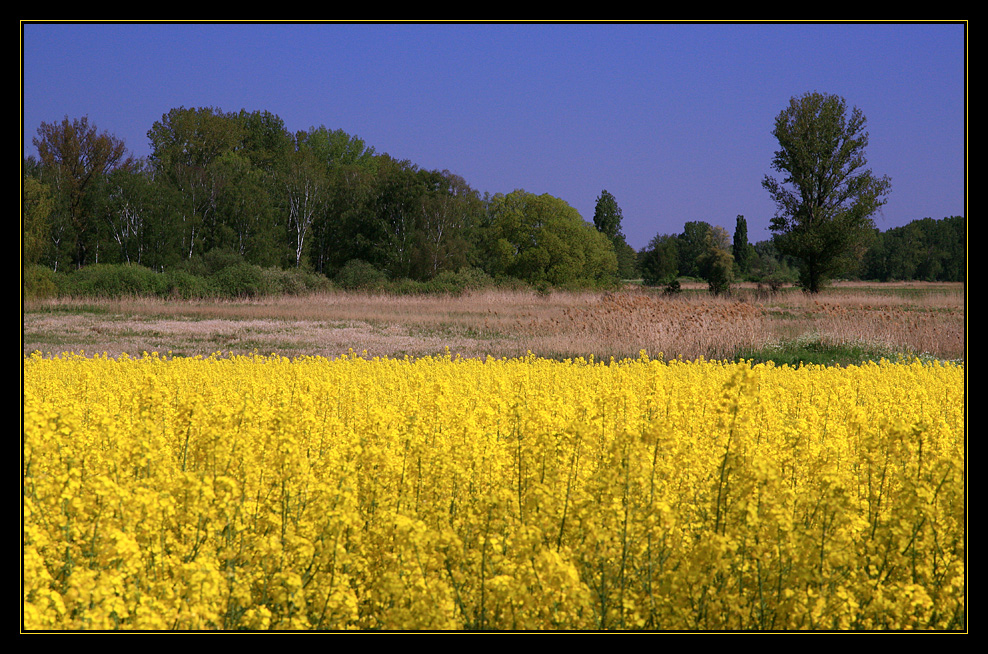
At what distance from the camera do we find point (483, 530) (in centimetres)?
313

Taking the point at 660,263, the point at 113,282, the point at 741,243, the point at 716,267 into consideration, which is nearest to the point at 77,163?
the point at 113,282

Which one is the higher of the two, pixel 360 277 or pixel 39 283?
pixel 360 277

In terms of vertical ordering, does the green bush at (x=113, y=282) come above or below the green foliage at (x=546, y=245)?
below

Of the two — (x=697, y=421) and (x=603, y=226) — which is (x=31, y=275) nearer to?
(x=697, y=421)

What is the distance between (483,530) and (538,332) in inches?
443

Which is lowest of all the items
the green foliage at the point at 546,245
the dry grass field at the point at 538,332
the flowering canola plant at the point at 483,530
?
the flowering canola plant at the point at 483,530

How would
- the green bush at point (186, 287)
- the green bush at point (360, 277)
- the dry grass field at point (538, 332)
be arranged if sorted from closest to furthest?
the dry grass field at point (538, 332)
the green bush at point (186, 287)
the green bush at point (360, 277)

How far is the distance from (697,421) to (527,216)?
111 ft

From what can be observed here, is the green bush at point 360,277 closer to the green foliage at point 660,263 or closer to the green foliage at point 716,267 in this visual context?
the green foliage at point 716,267

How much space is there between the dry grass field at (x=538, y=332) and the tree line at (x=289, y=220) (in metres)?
11.3

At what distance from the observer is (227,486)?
2924 millimetres

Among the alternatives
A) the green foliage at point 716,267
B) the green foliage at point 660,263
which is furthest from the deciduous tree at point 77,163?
the green foliage at point 660,263

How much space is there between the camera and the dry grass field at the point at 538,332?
12531 millimetres

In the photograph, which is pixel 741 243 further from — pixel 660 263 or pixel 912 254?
pixel 912 254
